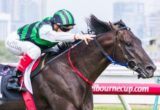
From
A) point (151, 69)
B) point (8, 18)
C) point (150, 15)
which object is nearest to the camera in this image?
point (151, 69)

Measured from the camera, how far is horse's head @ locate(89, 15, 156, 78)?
7820 millimetres

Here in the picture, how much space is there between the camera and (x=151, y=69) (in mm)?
7789

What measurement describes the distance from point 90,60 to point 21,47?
0.82 meters

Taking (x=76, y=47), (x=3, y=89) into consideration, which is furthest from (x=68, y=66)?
(x=3, y=89)

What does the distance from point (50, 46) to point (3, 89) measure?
733mm

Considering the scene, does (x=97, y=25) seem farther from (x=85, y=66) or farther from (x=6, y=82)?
(x=6, y=82)

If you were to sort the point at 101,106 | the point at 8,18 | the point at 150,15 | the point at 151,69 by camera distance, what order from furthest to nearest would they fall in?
the point at 150,15 → the point at 8,18 → the point at 101,106 → the point at 151,69

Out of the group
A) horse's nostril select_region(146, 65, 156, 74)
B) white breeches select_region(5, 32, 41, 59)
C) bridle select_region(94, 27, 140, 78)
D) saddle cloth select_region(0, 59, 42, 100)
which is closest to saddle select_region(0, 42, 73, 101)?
saddle cloth select_region(0, 59, 42, 100)

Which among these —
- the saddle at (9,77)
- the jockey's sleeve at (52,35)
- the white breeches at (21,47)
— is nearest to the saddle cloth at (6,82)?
the saddle at (9,77)

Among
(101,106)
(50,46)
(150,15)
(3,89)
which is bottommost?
(150,15)

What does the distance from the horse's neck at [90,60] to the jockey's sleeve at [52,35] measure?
0.27 m

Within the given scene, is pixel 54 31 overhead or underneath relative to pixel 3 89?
overhead

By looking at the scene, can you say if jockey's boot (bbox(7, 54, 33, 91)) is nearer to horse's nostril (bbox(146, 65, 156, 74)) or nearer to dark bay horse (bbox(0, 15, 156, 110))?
dark bay horse (bbox(0, 15, 156, 110))

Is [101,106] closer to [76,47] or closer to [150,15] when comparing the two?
[76,47]
